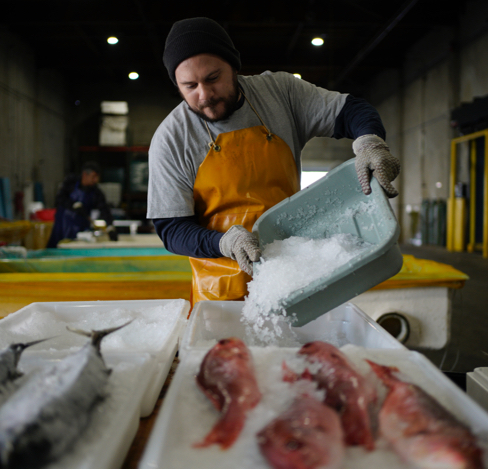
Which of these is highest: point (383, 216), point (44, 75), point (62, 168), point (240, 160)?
point (44, 75)

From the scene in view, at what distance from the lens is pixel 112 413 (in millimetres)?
598

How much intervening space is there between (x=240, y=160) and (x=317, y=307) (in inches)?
28.1

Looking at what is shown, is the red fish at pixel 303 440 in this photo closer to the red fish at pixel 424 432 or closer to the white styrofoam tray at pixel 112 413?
the red fish at pixel 424 432

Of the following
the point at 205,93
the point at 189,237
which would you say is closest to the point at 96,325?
the point at 189,237

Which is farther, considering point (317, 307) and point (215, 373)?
point (317, 307)

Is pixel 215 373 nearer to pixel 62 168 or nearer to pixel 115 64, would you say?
pixel 115 64

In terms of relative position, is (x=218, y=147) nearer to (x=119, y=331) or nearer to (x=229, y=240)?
(x=229, y=240)

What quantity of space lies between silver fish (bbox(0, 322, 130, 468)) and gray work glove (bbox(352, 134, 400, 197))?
84 centimetres

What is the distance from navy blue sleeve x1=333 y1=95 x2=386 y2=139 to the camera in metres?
1.32

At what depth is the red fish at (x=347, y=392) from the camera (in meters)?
0.55

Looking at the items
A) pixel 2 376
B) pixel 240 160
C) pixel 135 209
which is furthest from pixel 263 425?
pixel 135 209

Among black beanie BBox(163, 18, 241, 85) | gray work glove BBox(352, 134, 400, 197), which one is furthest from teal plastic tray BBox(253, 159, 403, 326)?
black beanie BBox(163, 18, 241, 85)

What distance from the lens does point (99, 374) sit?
632 millimetres

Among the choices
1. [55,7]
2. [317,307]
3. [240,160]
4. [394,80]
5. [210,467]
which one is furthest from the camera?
[394,80]
